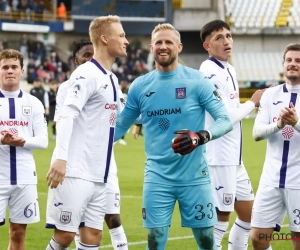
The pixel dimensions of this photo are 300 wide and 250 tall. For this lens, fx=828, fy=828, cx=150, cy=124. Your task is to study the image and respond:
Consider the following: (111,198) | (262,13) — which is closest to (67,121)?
(111,198)

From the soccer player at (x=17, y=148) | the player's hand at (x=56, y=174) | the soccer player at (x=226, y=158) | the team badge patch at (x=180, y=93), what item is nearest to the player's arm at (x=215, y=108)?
the team badge patch at (x=180, y=93)

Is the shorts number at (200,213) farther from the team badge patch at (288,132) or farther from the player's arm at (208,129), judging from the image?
the team badge patch at (288,132)

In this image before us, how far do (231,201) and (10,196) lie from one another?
7.39ft

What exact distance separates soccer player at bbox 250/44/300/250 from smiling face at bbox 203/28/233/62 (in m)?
1.06

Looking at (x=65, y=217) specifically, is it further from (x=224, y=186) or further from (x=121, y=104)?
(x=224, y=186)

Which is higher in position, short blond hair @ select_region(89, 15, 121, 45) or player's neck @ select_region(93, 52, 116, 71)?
short blond hair @ select_region(89, 15, 121, 45)

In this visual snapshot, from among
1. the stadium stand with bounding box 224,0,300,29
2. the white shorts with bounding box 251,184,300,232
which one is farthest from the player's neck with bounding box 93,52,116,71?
the stadium stand with bounding box 224,0,300,29

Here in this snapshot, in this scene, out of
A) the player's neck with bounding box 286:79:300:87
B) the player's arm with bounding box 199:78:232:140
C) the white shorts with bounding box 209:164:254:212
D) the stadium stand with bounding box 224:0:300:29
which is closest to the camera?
the player's arm with bounding box 199:78:232:140

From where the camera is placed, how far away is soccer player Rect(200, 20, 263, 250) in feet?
28.1

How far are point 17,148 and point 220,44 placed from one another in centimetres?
241

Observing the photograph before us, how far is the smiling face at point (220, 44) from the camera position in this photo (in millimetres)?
8734

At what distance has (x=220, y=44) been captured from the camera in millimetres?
8766

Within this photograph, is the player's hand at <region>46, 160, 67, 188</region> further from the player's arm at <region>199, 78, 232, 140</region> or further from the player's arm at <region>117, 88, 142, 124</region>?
the player's arm at <region>199, 78, 232, 140</region>

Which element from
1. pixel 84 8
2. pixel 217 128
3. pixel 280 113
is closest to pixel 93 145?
pixel 217 128
